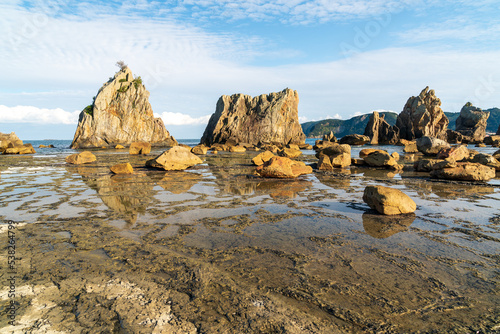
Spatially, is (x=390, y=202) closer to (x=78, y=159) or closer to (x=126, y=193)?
(x=126, y=193)

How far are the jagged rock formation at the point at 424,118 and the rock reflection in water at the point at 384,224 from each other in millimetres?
82845

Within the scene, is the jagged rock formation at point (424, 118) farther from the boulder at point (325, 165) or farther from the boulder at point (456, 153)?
the boulder at point (325, 165)

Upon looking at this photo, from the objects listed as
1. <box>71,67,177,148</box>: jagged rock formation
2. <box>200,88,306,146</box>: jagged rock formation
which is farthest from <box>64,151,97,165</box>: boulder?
<box>200,88,306,146</box>: jagged rock formation

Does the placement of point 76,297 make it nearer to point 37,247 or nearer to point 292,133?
point 37,247

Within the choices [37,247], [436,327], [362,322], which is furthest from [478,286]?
[37,247]

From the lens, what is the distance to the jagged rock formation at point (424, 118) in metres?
77.2

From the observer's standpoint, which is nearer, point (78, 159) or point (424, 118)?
point (78, 159)

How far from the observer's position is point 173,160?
52.7ft

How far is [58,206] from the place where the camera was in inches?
289

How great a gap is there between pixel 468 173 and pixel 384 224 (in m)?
8.75

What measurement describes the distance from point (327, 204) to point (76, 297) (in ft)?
20.7

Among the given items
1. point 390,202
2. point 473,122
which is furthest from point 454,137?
point 390,202

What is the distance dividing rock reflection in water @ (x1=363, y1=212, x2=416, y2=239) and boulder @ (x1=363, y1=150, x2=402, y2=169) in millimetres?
11067

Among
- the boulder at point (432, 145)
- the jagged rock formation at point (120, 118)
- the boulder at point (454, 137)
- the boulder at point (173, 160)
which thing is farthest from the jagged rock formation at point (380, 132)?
the boulder at point (173, 160)
